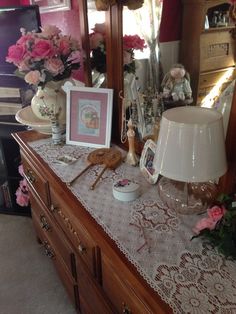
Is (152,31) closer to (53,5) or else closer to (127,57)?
(127,57)

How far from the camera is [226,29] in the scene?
824 mm

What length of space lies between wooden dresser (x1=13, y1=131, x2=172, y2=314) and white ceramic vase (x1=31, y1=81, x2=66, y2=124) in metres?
0.17

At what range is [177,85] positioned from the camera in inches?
40.6

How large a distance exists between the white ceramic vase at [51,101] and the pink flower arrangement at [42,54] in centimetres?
9

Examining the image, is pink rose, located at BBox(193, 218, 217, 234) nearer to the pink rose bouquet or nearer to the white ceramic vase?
the pink rose bouquet

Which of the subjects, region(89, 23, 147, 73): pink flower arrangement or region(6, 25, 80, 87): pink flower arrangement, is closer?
region(89, 23, 147, 73): pink flower arrangement

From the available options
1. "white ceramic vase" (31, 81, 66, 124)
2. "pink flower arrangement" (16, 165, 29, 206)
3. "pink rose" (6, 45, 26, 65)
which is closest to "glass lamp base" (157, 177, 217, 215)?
"white ceramic vase" (31, 81, 66, 124)

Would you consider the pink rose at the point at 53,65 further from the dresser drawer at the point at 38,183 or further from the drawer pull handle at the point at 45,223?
the drawer pull handle at the point at 45,223

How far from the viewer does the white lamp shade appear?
76 centimetres

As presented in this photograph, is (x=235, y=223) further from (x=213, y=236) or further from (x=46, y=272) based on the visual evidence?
(x=46, y=272)

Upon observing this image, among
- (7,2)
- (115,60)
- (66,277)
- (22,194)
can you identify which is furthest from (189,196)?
(7,2)

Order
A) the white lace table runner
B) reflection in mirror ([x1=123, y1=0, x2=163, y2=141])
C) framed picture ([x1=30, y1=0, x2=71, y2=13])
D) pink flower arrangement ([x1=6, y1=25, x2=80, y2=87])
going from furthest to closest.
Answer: framed picture ([x1=30, y1=0, x2=71, y2=13]), pink flower arrangement ([x1=6, y1=25, x2=80, y2=87]), reflection in mirror ([x1=123, y1=0, x2=163, y2=141]), the white lace table runner

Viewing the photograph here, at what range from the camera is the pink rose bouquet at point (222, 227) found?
0.77 meters

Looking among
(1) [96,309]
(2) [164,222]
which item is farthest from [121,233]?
(1) [96,309]
